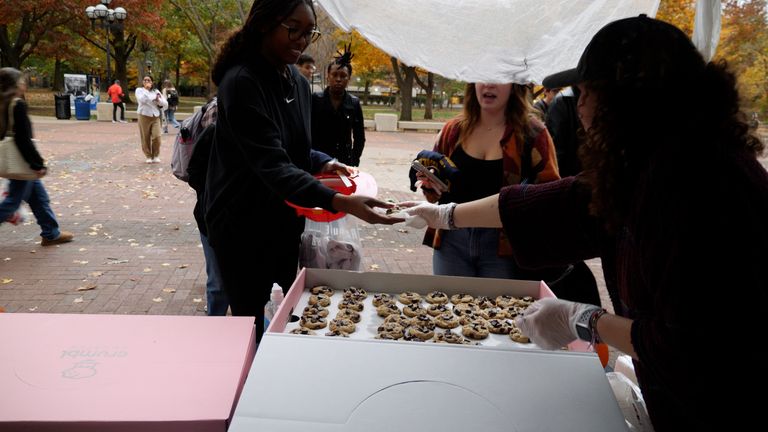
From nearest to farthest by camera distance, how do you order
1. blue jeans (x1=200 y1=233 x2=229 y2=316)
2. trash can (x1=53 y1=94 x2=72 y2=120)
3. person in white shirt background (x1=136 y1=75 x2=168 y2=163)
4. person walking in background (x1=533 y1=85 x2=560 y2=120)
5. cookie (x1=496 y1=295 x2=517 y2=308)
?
cookie (x1=496 y1=295 x2=517 y2=308), blue jeans (x1=200 y1=233 x2=229 y2=316), person walking in background (x1=533 y1=85 x2=560 y2=120), person in white shirt background (x1=136 y1=75 x2=168 y2=163), trash can (x1=53 y1=94 x2=72 y2=120)

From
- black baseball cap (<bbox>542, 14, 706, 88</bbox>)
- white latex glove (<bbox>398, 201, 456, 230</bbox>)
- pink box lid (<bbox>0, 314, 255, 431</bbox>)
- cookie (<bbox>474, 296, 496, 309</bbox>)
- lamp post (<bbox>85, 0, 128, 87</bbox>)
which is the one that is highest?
lamp post (<bbox>85, 0, 128, 87</bbox>)

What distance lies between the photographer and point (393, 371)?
1279 millimetres

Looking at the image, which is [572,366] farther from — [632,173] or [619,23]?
[619,23]

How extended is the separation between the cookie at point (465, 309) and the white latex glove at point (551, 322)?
18.7 inches

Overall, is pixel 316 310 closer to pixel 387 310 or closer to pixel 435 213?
pixel 387 310

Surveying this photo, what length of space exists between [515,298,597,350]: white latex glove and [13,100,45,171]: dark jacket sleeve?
5651 mm

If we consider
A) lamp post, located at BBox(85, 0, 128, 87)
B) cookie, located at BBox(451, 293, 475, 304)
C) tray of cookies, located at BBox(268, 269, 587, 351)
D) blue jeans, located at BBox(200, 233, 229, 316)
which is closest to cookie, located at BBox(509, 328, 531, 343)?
tray of cookies, located at BBox(268, 269, 587, 351)

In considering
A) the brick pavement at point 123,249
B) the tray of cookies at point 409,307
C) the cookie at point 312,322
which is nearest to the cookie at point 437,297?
the tray of cookies at point 409,307

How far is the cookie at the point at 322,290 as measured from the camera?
2.25m

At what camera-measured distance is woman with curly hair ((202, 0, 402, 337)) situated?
209 cm

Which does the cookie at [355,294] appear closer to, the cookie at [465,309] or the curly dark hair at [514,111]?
the cookie at [465,309]

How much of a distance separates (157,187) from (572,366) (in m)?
9.54

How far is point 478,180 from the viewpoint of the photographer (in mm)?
3051

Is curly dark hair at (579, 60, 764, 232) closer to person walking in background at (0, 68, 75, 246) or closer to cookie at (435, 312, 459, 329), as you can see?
cookie at (435, 312, 459, 329)
